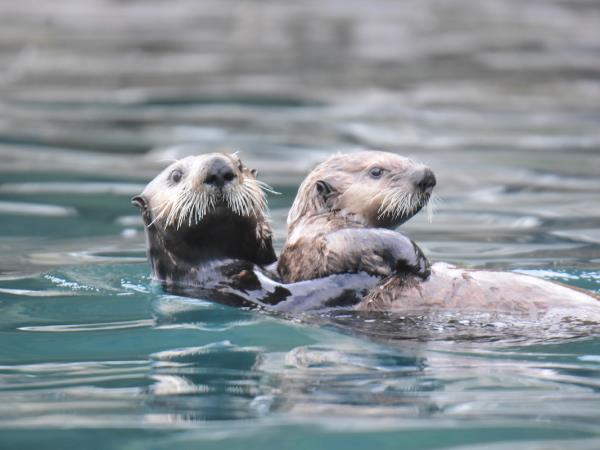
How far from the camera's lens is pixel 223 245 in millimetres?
5883

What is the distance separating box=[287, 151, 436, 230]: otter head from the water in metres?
0.70

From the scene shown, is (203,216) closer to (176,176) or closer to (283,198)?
(176,176)

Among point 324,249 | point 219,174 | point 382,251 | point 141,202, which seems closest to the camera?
point 382,251

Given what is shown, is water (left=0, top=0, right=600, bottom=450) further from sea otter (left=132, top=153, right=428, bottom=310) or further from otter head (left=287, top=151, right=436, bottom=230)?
otter head (left=287, top=151, right=436, bottom=230)

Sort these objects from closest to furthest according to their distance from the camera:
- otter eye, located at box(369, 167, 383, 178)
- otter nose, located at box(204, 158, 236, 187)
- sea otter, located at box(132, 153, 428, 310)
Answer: sea otter, located at box(132, 153, 428, 310)
otter nose, located at box(204, 158, 236, 187)
otter eye, located at box(369, 167, 383, 178)

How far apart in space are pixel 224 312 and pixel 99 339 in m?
0.65

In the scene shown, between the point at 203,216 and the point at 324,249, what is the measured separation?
68 centimetres

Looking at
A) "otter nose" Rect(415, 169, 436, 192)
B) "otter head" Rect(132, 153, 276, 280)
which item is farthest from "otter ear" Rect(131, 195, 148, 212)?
"otter nose" Rect(415, 169, 436, 192)

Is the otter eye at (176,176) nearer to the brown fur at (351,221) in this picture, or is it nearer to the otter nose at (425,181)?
the brown fur at (351,221)

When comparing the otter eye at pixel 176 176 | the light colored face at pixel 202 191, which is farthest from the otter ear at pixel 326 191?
the otter eye at pixel 176 176

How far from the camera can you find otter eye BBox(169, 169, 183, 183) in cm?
587

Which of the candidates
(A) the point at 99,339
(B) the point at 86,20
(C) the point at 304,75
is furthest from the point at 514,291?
(B) the point at 86,20

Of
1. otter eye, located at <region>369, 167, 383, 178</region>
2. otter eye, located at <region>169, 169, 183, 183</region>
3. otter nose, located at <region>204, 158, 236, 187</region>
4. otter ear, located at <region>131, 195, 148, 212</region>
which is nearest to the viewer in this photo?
otter nose, located at <region>204, 158, 236, 187</region>

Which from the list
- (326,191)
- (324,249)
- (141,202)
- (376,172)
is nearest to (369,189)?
(376,172)
